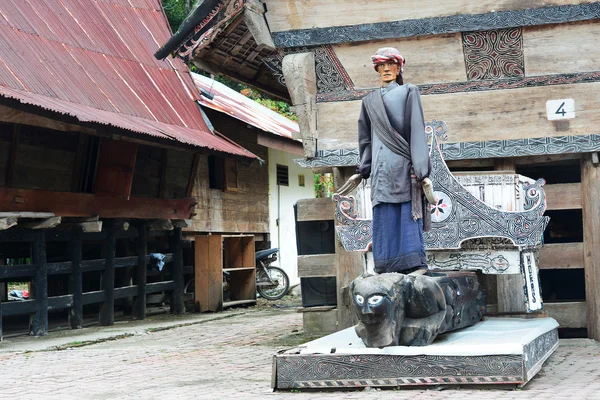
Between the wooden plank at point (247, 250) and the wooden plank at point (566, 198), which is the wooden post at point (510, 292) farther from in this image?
the wooden plank at point (247, 250)

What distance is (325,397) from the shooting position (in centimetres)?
644

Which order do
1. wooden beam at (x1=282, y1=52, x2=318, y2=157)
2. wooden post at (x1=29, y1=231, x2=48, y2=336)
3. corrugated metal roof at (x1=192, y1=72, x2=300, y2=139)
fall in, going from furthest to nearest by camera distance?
corrugated metal roof at (x1=192, y1=72, x2=300, y2=139)
wooden post at (x1=29, y1=231, x2=48, y2=336)
wooden beam at (x1=282, y1=52, x2=318, y2=157)

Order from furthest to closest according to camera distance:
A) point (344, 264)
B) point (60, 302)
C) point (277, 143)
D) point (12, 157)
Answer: point (277, 143), point (60, 302), point (12, 157), point (344, 264)

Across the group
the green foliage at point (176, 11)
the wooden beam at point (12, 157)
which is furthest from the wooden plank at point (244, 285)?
the green foliage at point (176, 11)

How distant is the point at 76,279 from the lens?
13562 millimetres

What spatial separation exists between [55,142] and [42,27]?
1654 millimetres

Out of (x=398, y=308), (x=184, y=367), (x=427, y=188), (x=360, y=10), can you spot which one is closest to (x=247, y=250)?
(x=360, y=10)

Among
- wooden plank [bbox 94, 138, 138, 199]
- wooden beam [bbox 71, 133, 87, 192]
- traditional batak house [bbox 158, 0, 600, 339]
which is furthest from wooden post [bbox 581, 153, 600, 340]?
wooden beam [bbox 71, 133, 87, 192]

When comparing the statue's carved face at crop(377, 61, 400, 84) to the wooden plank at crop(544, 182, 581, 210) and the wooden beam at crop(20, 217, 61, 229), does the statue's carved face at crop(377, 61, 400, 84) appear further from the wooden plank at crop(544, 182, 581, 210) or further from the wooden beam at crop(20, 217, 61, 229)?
the wooden beam at crop(20, 217, 61, 229)

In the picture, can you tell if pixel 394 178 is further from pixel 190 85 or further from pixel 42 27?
pixel 190 85

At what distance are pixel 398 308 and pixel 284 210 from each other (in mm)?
15749

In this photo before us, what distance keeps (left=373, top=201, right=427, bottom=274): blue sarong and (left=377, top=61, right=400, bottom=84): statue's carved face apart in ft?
3.45

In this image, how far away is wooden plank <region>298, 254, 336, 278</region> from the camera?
35.4 feet

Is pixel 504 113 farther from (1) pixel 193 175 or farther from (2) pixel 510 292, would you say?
(1) pixel 193 175
